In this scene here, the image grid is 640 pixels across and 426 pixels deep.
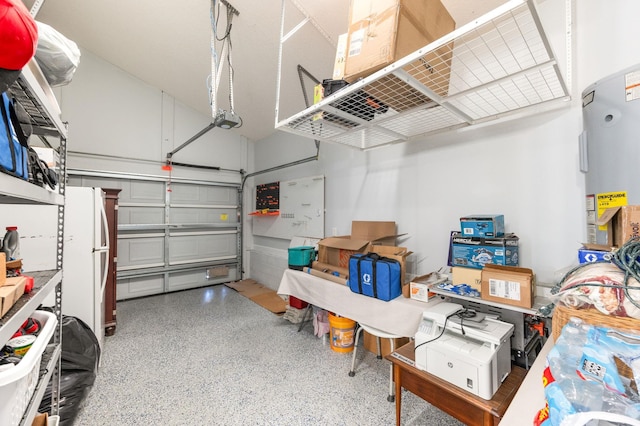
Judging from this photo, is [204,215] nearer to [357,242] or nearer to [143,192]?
[143,192]

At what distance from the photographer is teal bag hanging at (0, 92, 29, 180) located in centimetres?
68

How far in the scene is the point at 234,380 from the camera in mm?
2111

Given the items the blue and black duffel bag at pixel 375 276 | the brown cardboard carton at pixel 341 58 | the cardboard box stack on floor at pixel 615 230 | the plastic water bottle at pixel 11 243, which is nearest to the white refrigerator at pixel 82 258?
the plastic water bottle at pixel 11 243

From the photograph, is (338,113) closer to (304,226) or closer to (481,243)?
(481,243)

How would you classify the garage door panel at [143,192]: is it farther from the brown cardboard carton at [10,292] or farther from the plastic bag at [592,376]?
the plastic bag at [592,376]

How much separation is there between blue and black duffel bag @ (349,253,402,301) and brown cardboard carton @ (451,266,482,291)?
1.36 ft

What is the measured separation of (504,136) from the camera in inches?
78.3

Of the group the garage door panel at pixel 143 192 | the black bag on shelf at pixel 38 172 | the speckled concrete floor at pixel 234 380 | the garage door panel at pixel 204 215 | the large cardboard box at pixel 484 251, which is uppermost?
the garage door panel at pixel 143 192

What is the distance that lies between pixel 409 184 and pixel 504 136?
2.89ft

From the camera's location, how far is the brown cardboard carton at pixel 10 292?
68cm

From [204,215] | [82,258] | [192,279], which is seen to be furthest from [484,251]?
[192,279]

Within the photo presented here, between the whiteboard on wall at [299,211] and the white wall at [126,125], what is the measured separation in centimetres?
163

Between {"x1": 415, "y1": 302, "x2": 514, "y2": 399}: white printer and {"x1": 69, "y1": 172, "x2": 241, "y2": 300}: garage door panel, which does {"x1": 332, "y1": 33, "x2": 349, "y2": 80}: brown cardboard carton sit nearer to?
{"x1": 415, "y1": 302, "x2": 514, "y2": 399}: white printer

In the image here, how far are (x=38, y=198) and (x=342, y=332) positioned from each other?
2364 mm
